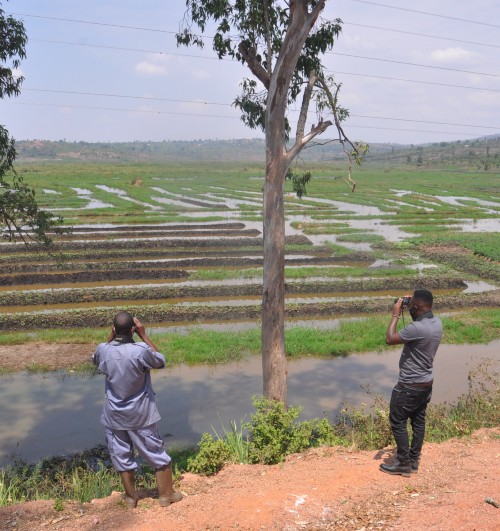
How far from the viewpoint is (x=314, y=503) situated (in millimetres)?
4492

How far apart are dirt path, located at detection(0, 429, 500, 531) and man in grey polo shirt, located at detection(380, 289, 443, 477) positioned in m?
0.22

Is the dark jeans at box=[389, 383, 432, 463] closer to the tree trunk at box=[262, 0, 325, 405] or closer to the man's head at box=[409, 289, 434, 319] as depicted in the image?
the man's head at box=[409, 289, 434, 319]

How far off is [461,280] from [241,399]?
11.1 metres

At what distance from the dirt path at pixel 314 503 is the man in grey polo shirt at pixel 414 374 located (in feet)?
0.73

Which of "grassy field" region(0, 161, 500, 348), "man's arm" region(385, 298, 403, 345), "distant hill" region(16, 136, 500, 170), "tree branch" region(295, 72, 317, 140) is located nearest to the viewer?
"man's arm" region(385, 298, 403, 345)

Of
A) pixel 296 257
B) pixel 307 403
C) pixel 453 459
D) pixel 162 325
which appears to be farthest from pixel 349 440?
pixel 296 257

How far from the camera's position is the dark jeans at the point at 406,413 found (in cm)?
491

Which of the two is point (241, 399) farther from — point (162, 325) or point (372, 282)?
point (372, 282)

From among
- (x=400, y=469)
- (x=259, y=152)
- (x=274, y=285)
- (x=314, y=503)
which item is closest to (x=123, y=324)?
(x=314, y=503)

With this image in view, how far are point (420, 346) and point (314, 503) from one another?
5.07 ft

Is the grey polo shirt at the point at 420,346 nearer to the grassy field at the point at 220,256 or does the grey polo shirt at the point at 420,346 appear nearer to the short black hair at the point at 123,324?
the short black hair at the point at 123,324

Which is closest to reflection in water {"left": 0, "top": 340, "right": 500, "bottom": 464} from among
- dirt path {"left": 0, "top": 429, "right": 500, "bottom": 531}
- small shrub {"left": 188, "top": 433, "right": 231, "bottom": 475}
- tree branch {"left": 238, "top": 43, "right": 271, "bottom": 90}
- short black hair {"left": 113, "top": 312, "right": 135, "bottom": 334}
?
small shrub {"left": 188, "top": 433, "right": 231, "bottom": 475}

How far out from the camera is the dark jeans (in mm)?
4906

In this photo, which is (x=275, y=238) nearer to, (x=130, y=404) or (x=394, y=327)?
(x=394, y=327)
